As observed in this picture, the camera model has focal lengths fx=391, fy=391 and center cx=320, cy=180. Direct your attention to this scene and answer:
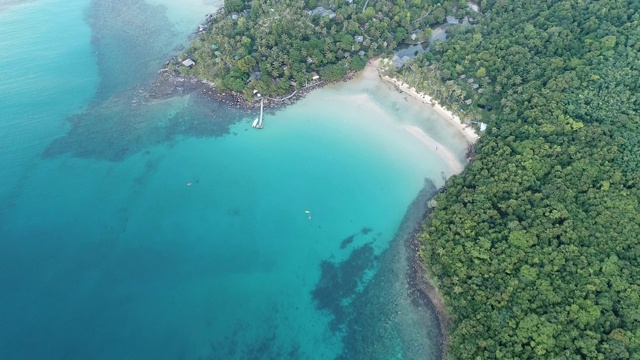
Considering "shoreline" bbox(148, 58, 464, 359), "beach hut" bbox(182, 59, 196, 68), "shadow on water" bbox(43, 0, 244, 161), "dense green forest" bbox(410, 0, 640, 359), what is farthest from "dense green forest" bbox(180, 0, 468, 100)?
"dense green forest" bbox(410, 0, 640, 359)

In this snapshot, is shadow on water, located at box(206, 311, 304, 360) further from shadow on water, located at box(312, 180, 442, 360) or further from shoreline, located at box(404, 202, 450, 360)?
shoreline, located at box(404, 202, 450, 360)

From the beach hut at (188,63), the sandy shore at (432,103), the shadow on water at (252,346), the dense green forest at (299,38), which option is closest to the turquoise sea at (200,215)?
the shadow on water at (252,346)

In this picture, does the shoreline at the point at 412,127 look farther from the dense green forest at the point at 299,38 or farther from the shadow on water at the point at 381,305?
the dense green forest at the point at 299,38

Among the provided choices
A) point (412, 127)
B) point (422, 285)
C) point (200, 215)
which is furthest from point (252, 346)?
point (412, 127)

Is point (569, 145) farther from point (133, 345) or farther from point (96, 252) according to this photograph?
point (96, 252)

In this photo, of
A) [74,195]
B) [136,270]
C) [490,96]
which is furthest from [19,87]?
[490,96]
